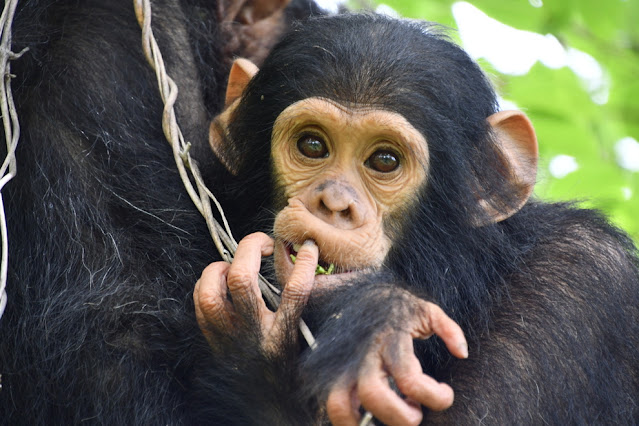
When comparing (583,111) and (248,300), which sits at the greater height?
(248,300)

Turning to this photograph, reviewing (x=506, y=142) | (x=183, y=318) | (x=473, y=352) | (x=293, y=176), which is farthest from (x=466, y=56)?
(x=183, y=318)

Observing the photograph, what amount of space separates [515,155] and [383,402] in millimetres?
2393

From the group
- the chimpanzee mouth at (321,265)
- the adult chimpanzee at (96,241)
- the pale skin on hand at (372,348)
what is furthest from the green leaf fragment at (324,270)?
the adult chimpanzee at (96,241)

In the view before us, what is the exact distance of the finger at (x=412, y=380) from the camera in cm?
332

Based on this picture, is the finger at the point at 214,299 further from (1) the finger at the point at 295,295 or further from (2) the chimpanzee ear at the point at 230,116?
(2) the chimpanzee ear at the point at 230,116

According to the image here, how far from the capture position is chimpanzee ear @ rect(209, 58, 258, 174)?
209 inches

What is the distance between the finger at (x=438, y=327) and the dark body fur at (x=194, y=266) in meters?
0.38

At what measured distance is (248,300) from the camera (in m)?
3.85

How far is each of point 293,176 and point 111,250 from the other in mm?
1043

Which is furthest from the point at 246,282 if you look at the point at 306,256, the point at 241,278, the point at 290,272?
the point at 290,272

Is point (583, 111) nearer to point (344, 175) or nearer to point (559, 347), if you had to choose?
point (559, 347)

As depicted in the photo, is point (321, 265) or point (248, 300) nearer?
point (248, 300)

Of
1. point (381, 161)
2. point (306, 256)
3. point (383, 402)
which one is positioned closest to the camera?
point (383, 402)

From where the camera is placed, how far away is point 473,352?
4.62 meters
